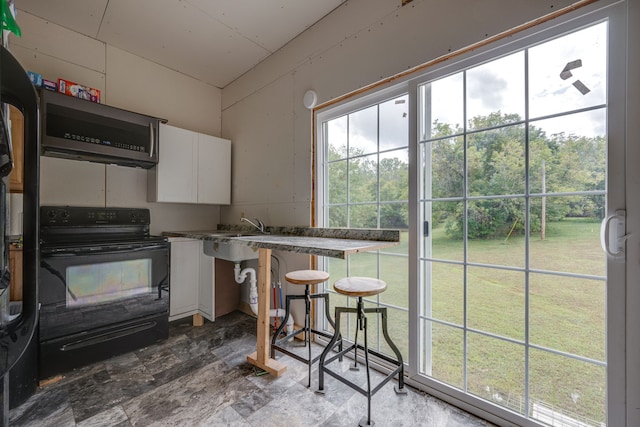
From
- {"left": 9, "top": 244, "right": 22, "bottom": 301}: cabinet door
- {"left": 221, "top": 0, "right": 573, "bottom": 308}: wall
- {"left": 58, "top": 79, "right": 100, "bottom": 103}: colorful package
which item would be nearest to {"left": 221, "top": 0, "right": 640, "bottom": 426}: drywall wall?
{"left": 221, "top": 0, "right": 573, "bottom": 308}: wall

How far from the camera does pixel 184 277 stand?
2590 millimetres

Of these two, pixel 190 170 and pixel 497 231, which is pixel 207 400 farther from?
pixel 190 170

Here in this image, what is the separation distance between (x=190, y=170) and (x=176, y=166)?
14cm

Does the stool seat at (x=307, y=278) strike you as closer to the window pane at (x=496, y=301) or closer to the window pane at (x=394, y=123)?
the window pane at (x=496, y=301)

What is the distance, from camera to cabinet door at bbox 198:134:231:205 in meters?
2.79

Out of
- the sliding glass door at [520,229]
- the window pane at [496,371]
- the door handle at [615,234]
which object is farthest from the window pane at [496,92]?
the window pane at [496,371]

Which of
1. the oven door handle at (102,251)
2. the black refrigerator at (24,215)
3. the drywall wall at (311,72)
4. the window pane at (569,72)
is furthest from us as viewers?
the oven door handle at (102,251)

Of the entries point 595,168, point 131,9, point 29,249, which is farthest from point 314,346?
point 131,9

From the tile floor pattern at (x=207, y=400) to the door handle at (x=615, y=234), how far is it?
1046 millimetres

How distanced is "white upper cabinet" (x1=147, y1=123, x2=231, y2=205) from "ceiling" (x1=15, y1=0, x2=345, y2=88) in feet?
2.52

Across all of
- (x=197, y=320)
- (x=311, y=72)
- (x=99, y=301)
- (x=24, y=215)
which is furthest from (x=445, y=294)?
(x=99, y=301)

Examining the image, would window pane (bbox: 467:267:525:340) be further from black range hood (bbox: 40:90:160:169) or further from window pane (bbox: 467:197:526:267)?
black range hood (bbox: 40:90:160:169)

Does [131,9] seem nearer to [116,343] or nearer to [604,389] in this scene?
[116,343]

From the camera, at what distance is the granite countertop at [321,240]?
53.0 inches
